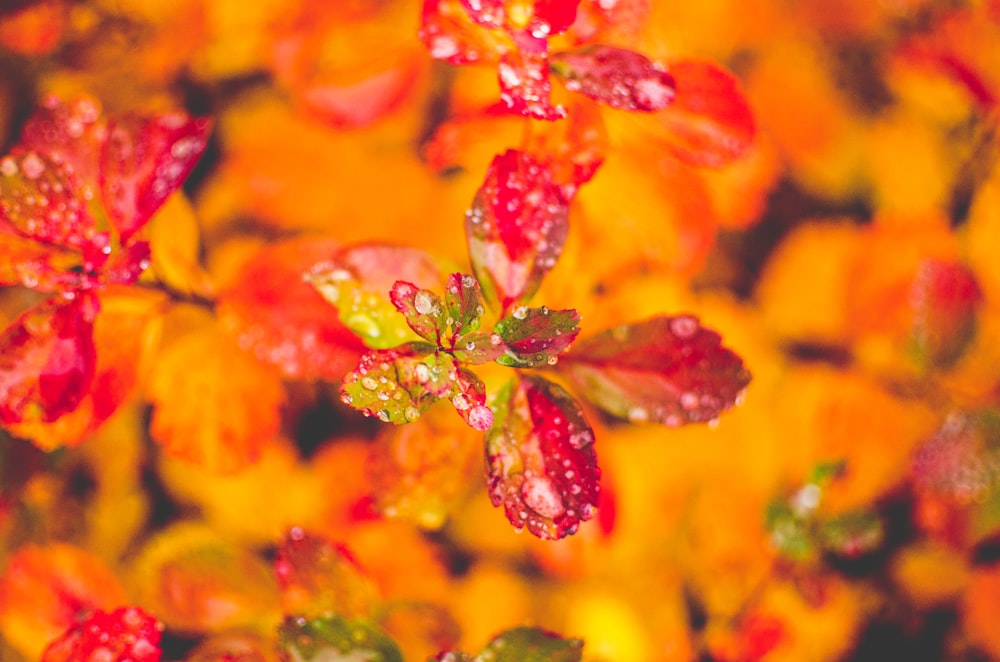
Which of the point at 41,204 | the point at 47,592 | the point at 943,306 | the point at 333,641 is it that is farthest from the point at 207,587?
the point at 943,306

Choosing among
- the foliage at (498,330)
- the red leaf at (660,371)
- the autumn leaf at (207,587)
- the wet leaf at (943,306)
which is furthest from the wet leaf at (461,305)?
the wet leaf at (943,306)

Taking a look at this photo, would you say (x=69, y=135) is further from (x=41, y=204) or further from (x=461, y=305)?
(x=461, y=305)

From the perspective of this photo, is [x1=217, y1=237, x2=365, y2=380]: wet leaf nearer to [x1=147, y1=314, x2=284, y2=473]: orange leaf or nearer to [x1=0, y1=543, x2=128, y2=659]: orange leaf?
[x1=147, y1=314, x2=284, y2=473]: orange leaf

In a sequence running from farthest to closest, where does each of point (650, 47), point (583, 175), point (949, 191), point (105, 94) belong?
point (949, 191), point (105, 94), point (650, 47), point (583, 175)

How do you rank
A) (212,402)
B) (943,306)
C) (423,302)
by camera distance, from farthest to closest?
(943,306) < (212,402) < (423,302)

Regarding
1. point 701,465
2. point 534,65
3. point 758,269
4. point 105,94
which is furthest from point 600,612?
point 105,94

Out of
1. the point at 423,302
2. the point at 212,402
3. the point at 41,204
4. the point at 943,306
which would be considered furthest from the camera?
the point at 943,306

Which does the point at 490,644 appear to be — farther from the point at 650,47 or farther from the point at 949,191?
the point at 949,191
